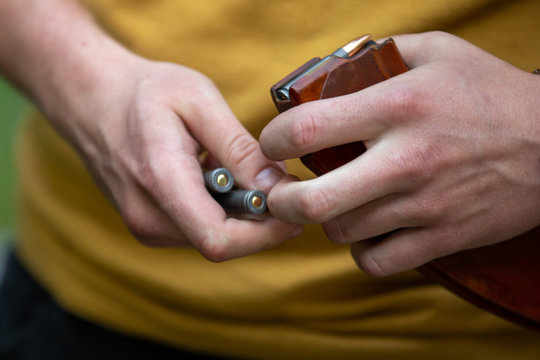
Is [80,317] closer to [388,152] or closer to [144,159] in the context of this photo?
[144,159]

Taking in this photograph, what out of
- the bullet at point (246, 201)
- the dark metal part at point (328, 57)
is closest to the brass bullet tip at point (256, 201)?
the bullet at point (246, 201)

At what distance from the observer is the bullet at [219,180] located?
63 centimetres

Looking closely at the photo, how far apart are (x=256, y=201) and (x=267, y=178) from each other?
4 centimetres

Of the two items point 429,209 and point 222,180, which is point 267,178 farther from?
point 429,209

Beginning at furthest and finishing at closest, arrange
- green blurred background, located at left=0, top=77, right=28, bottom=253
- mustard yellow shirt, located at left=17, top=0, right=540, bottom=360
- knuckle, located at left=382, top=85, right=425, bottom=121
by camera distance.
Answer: green blurred background, located at left=0, top=77, right=28, bottom=253, mustard yellow shirt, located at left=17, top=0, right=540, bottom=360, knuckle, located at left=382, top=85, right=425, bottom=121

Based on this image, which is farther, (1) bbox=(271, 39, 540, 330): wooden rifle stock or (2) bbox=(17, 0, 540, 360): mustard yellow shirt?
(2) bbox=(17, 0, 540, 360): mustard yellow shirt

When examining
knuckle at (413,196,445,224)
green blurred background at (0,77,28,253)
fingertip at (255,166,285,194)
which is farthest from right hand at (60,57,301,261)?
green blurred background at (0,77,28,253)

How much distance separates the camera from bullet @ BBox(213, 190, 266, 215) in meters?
0.62

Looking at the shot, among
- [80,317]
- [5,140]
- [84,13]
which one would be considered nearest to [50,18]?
[84,13]

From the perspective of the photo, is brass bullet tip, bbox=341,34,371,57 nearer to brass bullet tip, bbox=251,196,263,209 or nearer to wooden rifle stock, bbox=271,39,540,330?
wooden rifle stock, bbox=271,39,540,330

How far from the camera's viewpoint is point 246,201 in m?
0.62

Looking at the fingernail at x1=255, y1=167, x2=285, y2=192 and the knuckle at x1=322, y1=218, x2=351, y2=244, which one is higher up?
the fingernail at x1=255, y1=167, x2=285, y2=192

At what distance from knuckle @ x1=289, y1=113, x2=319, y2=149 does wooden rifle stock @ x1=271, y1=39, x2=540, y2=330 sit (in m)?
0.04

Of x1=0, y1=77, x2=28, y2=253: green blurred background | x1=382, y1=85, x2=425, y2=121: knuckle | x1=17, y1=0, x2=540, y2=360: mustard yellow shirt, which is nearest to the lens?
x1=382, y1=85, x2=425, y2=121: knuckle
